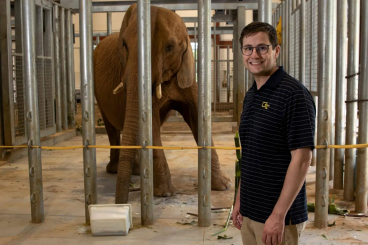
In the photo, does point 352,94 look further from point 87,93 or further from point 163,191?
point 87,93

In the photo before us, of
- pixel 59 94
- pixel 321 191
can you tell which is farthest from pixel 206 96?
pixel 59 94

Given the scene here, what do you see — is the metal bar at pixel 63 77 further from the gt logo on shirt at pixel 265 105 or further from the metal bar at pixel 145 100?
the gt logo on shirt at pixel 265 105

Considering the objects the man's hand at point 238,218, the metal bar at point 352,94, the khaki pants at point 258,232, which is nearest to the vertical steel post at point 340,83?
the metal bar at point 352,94

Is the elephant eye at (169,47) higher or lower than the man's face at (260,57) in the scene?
higher

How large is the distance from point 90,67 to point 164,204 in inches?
67.7

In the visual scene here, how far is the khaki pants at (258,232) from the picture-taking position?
2.33 meters

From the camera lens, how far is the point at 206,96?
13.8ft

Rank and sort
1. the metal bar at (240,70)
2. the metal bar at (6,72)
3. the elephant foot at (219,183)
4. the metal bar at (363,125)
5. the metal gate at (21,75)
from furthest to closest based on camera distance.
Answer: the metal bar at (240,70)
the metal gate at (21,75)
the metal bar at (6,72)
the elephant foot at (219,183)
the metal bar at (363,125)

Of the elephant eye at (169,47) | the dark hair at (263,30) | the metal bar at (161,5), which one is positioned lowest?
the dark hair at (263,30)

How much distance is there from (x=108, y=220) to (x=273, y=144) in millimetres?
2183

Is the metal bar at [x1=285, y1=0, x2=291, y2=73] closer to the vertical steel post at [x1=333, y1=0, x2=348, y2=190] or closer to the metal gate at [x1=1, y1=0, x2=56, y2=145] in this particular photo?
the vertical steel post at [x1=333, y1=0, x2=348, y2=190]

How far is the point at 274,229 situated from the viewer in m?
2.23

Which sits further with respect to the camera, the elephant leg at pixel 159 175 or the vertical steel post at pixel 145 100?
the elephant leg at pixel 159 175

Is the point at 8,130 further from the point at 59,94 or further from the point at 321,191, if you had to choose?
the point at 321,191
